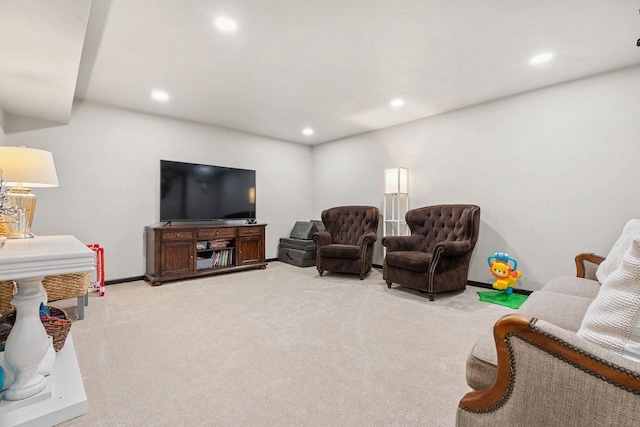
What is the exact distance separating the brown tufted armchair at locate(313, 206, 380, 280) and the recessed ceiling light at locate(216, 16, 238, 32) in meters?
2.81

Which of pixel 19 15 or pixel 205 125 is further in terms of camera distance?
pixel 205 125

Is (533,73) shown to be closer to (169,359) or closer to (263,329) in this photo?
(263,329)

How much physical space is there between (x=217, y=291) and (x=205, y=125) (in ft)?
8.89

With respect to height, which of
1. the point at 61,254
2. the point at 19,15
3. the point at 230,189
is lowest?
the point at 61,254

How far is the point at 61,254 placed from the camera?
3.75 feet

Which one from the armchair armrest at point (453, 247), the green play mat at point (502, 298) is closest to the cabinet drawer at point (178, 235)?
the armchair armrest at point (453, 247)

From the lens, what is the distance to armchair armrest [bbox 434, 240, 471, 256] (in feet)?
10.1

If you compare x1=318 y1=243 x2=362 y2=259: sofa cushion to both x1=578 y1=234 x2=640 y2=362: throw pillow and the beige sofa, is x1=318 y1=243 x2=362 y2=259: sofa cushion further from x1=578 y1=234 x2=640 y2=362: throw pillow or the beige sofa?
x1=578 y1=234 x2=640 y2=362: throw pillow

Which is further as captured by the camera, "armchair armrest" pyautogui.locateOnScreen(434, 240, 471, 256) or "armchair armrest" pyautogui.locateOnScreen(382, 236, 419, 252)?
"armchair armrest" pyautogui.locateOnScreen(382, 236, 419, 252)

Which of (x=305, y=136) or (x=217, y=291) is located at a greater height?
(x=305, y=136)

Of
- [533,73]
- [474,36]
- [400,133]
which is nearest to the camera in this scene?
[474,36]

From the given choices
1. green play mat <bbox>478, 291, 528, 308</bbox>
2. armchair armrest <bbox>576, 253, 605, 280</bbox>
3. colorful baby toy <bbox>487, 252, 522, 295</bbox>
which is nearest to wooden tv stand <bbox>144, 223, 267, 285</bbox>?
green play mat <bbox>478, 291, 528, 308</bbox>

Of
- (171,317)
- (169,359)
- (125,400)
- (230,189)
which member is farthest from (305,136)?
(125,400)

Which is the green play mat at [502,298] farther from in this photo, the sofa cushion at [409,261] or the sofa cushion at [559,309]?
the sofa cushion at [559,309]
